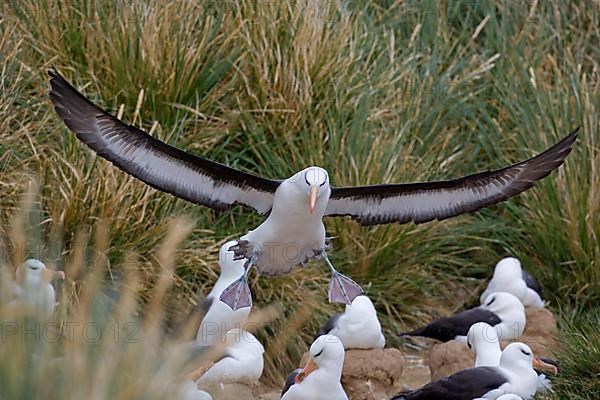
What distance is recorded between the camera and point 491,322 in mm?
7594

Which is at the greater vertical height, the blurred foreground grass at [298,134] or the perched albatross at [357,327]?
the blurred foreground grass at [298,134]

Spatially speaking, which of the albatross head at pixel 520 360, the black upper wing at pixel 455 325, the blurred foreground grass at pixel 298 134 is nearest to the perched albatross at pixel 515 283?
the blurred foreground grass at pixel 298 134

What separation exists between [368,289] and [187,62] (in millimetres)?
2027

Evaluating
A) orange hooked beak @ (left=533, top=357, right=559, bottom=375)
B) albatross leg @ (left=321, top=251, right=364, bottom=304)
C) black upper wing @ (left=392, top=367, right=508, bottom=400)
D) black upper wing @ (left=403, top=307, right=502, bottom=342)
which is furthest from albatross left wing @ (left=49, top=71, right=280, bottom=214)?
black upper wing @ (left=403, top=307, right=502, bottom=342)

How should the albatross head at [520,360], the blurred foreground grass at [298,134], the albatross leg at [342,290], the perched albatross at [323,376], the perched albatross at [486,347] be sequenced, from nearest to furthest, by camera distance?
the perched albatross at [323,376]
the albatross leg at [342,290]
the albatross head at [520,360]
the perched albatross at [486,347]
the blurred foreground grass at [298,134]

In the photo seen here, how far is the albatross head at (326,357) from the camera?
6.11 meters

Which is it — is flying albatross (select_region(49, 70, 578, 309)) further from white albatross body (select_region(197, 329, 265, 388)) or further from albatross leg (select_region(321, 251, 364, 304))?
white albatross body (select_region(197, 329, 265, 388))

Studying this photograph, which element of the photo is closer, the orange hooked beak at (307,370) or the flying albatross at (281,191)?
the flying albatross at (281,191)

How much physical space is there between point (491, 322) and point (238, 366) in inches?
72.6

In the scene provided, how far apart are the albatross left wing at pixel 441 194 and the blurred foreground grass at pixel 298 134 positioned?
41.5 inches

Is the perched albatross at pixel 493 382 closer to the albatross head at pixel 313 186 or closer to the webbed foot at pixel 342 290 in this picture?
the webbed foot at pixel 342 290

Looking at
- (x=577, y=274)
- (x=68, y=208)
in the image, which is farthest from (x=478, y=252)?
(x=68, y=208)

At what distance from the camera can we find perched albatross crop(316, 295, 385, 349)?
693 centimetres

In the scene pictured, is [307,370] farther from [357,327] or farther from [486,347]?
[486,347]
